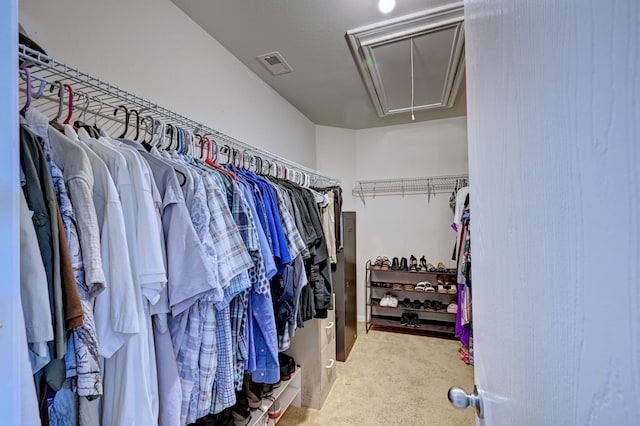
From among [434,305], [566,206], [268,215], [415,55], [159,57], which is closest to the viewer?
[566,206]

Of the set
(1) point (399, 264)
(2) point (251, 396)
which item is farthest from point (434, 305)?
(2) point (251, 396)

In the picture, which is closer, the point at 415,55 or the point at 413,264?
the point at 415,55

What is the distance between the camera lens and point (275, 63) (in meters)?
2.11

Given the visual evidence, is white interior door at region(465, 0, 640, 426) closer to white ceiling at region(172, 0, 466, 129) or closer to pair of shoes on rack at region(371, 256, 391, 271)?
white ceiling at region(172, 0, 466, 129)

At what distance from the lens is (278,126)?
2613 millimetres

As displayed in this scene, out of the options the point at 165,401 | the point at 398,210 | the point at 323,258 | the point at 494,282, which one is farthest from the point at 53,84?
the point at 398,210

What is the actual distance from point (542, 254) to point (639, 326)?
0.48 feet

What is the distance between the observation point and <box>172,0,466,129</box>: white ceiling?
1.56 meters

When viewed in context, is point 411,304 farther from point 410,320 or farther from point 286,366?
point 286,366

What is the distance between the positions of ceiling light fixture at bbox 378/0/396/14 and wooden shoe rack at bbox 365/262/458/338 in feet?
8.65

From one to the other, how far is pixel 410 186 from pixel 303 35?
7.80 ft

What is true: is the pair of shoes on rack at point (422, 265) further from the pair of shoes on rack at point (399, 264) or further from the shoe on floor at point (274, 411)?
the shoe on floor at point (274, 411)

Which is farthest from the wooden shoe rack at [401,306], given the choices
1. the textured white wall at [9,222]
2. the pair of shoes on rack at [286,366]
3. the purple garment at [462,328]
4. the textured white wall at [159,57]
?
the textured white wall at [9,222]

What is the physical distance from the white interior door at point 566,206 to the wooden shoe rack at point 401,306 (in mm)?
3039
